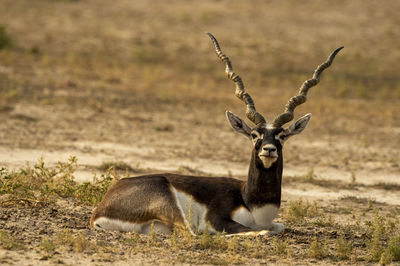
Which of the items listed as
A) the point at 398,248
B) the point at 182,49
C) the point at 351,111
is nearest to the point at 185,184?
the point at 398,248

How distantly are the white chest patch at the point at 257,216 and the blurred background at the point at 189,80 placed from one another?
4.73m

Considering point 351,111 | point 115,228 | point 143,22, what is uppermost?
point 143,22

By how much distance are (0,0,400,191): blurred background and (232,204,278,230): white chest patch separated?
473 centimetres

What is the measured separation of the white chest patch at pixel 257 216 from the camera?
8281 mm

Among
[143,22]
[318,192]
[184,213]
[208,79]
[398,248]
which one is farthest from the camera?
[143,22]

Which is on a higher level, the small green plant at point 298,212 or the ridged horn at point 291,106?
the ridged horn at point 291,106

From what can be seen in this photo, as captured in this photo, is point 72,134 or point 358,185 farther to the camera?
point 72,134

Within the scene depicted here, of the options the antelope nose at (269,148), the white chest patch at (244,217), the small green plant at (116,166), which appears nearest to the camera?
the antelope nose at (269,148)

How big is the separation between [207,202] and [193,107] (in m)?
11.6

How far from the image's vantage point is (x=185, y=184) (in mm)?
8602

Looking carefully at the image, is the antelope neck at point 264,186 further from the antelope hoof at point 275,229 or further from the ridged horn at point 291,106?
the ridged horn at point 291,106

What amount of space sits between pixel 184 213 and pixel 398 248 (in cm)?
240

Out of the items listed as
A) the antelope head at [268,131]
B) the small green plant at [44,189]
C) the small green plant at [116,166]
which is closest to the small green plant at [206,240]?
the antelope head at [268,131]

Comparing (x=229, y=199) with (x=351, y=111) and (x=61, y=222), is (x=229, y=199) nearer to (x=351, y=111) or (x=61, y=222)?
(x=61, y=222)
